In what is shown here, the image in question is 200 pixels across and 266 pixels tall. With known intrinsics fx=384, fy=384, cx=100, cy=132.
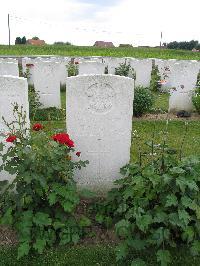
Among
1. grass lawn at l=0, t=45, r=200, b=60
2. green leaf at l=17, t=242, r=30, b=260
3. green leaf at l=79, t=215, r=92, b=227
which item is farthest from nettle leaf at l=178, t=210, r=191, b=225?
grass lawn at l=0, t=45, r=200, b=60

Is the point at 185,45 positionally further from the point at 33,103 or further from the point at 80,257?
the point at 80,257

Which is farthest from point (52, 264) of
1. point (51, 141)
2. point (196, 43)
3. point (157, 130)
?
point (196, 43)

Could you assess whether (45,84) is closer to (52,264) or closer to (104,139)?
(104,139)

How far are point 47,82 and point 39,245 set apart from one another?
6201mm

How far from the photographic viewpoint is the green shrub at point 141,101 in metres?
8.65

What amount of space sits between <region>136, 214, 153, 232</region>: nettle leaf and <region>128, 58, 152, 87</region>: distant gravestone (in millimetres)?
9639

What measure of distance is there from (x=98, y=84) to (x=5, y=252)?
82.4 inches

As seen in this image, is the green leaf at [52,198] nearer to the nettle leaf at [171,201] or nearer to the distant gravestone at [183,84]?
the nettle leaf at [171,201]

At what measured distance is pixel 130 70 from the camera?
1259 cm

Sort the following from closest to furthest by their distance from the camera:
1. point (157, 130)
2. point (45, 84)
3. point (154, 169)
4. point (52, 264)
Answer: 1. point (52, 264)
2. point (154, 169)
3. point (157, 130)
4. point (45, 84)

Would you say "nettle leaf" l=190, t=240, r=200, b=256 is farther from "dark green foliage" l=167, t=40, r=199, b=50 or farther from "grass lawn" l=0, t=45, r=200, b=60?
"dark green foliage" l=167, t=40, r=199, b=50

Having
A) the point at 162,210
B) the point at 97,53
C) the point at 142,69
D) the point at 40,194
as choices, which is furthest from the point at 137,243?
the point at 97,53

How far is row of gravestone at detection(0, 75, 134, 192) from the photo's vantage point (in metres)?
4.49

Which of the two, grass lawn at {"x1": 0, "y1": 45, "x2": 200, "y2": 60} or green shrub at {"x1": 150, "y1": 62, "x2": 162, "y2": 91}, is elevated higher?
Answer: grass lawn at {"x1": 0, "y1": 45, "x2": 200, "y2": 60}
